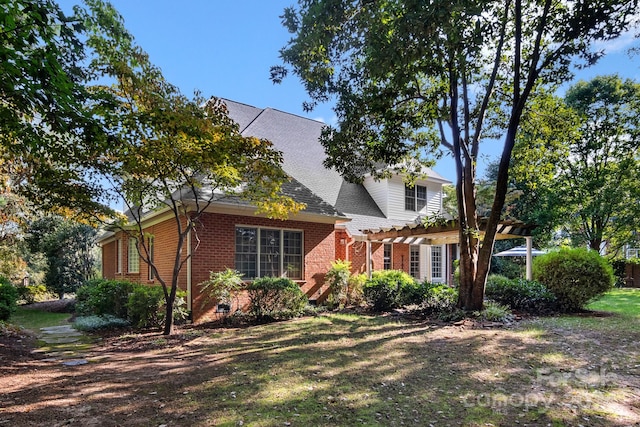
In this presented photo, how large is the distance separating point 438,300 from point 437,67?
6.13 metres

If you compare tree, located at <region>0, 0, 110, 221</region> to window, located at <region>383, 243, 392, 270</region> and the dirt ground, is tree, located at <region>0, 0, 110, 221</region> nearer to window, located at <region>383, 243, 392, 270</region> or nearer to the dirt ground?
the dirt ground

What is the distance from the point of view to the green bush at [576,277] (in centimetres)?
1059

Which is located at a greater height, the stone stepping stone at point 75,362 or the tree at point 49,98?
the tree at point 49,98

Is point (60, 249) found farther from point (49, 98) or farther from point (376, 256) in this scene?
point (49, 98)

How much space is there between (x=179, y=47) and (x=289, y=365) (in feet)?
32.2

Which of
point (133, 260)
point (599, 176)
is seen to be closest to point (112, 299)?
point (133, 260)

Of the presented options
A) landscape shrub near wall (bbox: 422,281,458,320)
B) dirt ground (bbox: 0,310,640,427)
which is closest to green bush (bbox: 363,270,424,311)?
landscape shrub near wall (bbox: 422,281,458,320)

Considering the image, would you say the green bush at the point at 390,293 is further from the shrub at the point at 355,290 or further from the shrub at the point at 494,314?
the shrub at the point at 494,314

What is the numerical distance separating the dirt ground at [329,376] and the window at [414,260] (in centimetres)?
1036

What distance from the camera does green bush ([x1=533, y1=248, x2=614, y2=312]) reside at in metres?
10.6

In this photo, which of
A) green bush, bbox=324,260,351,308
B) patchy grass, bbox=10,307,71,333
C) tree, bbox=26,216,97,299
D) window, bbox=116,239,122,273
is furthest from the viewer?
tree, bbox=26,216,97,299

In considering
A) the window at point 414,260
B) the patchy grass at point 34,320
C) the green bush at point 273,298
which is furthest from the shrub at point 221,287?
the window at point 414,260

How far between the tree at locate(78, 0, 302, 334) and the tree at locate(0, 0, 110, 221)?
465mm

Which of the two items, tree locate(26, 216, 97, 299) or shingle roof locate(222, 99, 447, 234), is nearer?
shingle roof locate(222, 99, 447, 234)
